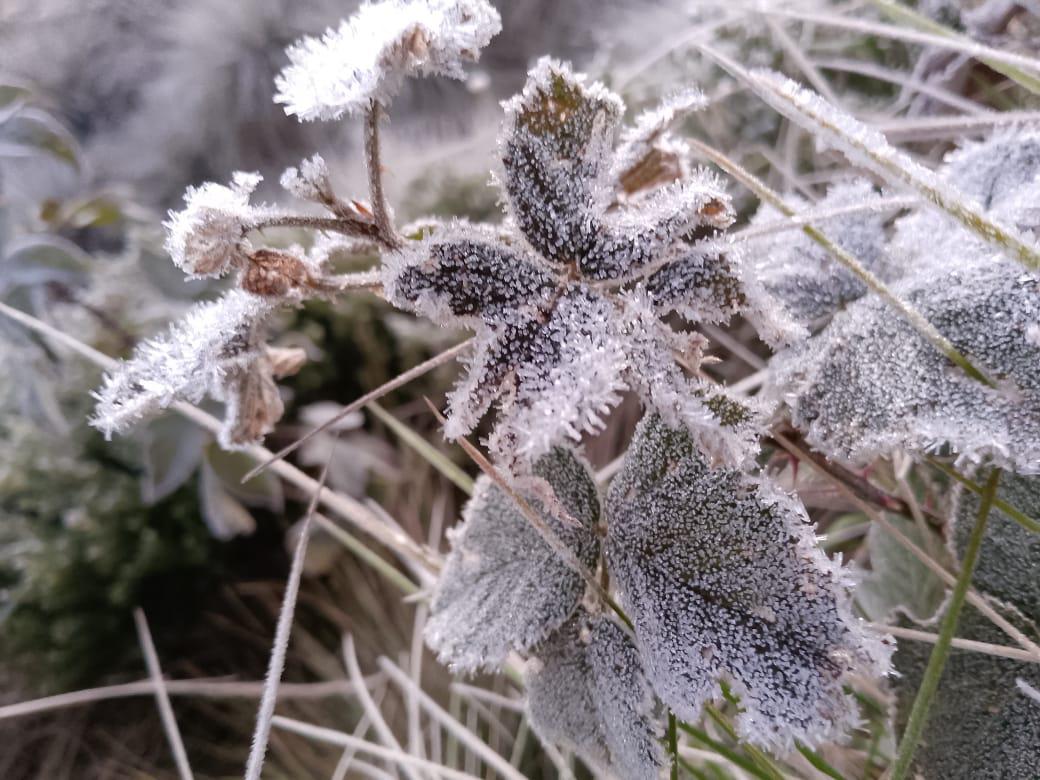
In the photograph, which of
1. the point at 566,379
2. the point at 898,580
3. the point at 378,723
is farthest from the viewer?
the point at 378,723

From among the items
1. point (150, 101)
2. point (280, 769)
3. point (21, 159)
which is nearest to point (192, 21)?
point (150, 101)

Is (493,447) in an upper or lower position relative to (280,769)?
upper

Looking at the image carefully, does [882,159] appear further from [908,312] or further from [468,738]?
[468,738]

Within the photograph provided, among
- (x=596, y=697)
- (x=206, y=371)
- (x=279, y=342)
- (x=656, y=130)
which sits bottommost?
(x=279, y=342)

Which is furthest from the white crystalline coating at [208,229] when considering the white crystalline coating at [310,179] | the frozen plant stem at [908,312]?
the frozen plant stem at [908,312]

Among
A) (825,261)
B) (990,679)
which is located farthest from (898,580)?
(825,261)

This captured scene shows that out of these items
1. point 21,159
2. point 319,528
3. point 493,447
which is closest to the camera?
point 493,447

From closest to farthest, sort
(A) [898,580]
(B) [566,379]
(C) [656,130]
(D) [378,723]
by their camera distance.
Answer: (B) [566,379] → (C) [656,130] → (A) [898,580] → (D) [378,723]

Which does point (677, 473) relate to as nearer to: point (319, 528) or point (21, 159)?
point (319, 528)
